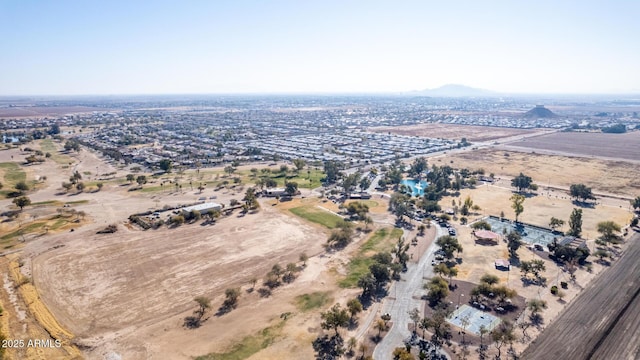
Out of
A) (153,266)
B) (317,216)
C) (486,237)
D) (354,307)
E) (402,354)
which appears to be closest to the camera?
(402,354)

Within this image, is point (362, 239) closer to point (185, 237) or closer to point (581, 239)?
point (185, 237)

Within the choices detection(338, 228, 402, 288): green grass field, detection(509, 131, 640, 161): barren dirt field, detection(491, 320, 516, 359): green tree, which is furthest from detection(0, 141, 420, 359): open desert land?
detection(509, 131, 640, 161): barren dirt field

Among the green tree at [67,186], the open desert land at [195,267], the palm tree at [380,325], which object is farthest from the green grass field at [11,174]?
the palm tree at [380,325]

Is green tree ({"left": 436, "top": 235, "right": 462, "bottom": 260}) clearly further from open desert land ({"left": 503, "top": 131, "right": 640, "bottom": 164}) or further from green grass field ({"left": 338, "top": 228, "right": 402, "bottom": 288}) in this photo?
open desert land ({"left": 503, "top": 131, "right": 640, "bottom": 164})

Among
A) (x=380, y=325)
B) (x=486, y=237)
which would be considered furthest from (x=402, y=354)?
(x=486, y=237)

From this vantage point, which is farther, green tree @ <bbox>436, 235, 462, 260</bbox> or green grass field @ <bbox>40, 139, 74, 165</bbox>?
green grass field @ <bbox>40, 139, 74, 165</bbox>

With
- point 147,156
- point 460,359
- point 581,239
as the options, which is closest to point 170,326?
point 460,359

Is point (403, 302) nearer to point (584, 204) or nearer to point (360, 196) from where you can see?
point (360, 196)
